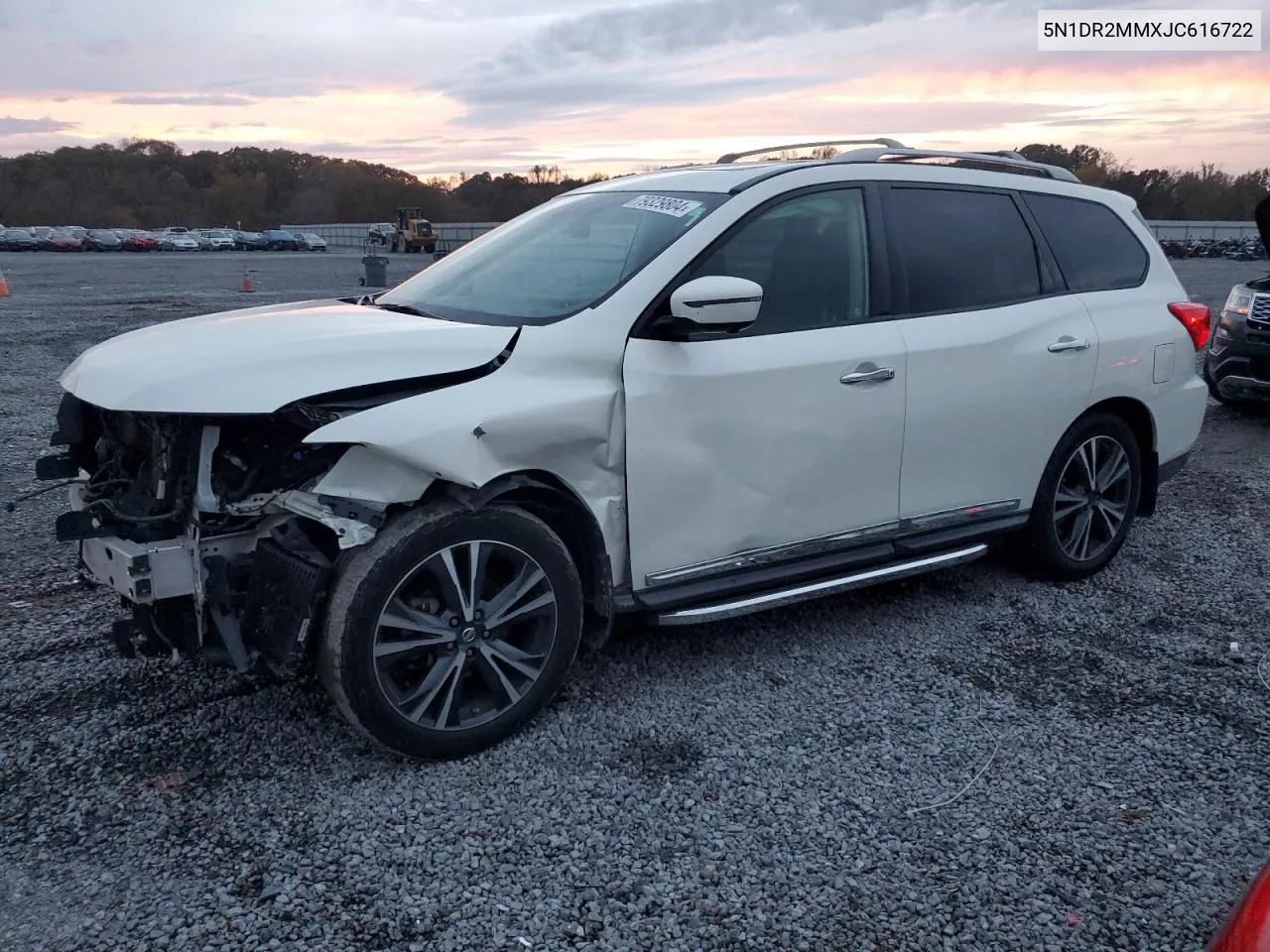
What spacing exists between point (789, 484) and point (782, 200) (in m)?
1.08

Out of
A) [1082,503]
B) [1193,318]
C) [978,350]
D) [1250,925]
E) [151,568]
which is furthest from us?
[1193,318]

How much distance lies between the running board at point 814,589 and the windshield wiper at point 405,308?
53.4 inches

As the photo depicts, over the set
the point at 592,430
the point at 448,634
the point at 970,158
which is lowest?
the point at 448,634

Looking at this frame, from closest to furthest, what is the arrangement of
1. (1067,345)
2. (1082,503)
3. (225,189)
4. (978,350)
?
(978,350), (1067,345), (1082,503), (225,189)

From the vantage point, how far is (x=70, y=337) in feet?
46.4

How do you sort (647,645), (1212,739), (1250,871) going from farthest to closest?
(647,645) → (1212,739) → (1250,871)

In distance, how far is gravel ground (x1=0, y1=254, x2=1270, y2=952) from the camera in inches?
105

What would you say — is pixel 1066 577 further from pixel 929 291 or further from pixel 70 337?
pixel 70 337

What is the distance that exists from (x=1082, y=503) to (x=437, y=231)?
60.1 metres

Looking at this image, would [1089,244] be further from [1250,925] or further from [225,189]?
[225,189]

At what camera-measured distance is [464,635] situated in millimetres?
3322

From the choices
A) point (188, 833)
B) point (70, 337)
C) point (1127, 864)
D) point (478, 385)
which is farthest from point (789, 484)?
point (70, 337)

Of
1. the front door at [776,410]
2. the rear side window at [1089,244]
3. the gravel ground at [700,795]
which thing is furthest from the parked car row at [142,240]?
the front door at [776,410]

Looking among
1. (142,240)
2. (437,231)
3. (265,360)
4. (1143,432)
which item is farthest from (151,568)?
(142,240)
